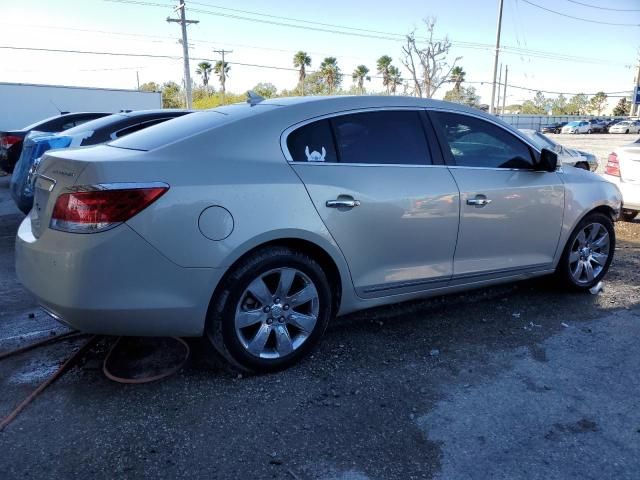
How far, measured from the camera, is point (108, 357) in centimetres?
356

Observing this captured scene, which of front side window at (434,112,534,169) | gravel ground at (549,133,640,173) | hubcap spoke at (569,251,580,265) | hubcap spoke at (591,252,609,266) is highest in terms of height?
front side window at (434,112,534,169)

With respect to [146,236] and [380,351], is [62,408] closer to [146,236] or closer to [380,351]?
[146,236]

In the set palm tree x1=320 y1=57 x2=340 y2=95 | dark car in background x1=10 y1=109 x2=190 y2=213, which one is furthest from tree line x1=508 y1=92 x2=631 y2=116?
dark car in background x1=10 y1=109 x2=190 y2=213

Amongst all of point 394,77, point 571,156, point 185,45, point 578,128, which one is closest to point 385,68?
point 394,77

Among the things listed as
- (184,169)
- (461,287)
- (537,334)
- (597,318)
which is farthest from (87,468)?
(597,318)

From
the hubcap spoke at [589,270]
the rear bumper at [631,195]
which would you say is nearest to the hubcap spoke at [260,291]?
the hubcap spoke at [589,270]

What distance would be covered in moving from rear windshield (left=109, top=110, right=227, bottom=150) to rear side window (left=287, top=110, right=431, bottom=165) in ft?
1.78

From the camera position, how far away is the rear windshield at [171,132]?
3.20m

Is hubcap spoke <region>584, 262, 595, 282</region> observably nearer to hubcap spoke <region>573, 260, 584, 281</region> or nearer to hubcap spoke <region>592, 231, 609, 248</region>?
hubcap spoke <region>573, 260, 584, 281</region>

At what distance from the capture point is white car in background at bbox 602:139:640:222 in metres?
7.74

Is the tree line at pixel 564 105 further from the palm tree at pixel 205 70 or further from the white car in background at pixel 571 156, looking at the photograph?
the white car in background at pixel 571 156

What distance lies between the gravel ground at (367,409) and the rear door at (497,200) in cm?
53

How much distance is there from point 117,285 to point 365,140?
70.8 inches

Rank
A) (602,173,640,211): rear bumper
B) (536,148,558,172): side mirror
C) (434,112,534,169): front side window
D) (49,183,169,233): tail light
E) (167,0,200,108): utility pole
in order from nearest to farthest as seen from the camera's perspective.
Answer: (49,183,169,233): tail light
(434,112,534,169): front side window
(536,148,558,172): side mirror
(602,173,640,211): rear bumper
(167,0,200,108): utility pole
